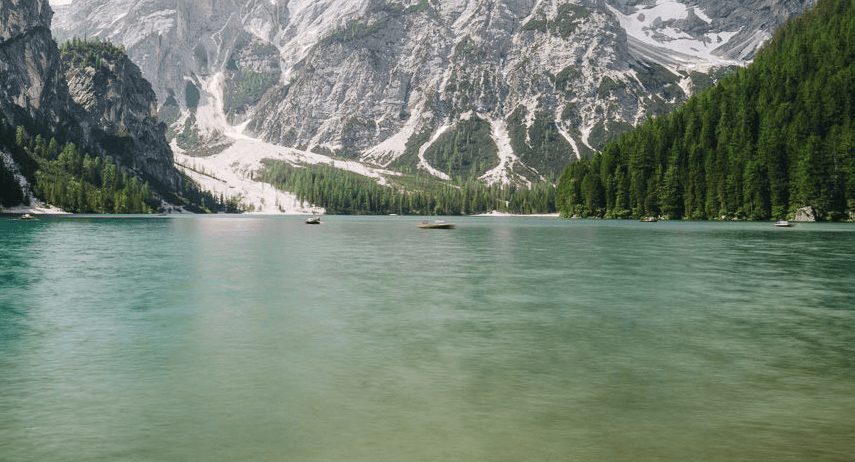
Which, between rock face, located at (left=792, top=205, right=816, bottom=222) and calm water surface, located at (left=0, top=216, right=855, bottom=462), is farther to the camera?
rock face, located at (left=792, top=205, right=816, bottom=222)

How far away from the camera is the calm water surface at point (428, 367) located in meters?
17.4

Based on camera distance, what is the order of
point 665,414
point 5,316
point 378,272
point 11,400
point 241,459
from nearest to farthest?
point 241,459
point 665,414
point 11,400
point 5,316
point 378,272

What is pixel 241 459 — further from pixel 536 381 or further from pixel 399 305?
pixel 399 305

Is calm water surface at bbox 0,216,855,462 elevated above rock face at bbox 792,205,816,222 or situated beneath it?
situated beneath

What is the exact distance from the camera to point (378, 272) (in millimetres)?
65938

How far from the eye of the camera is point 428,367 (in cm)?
2641

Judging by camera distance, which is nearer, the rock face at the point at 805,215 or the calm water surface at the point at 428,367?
the calm water surface at the point at 428,367

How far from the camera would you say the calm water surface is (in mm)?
17359

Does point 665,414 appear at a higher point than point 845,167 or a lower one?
lower

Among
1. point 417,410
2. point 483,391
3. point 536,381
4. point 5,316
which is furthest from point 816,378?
point 5,316

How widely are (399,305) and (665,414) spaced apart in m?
26.4

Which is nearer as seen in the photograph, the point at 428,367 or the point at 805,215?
the point at 428,367

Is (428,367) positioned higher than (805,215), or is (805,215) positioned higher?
(805,215)

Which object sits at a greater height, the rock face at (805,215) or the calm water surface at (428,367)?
the rock face at (805,215)
